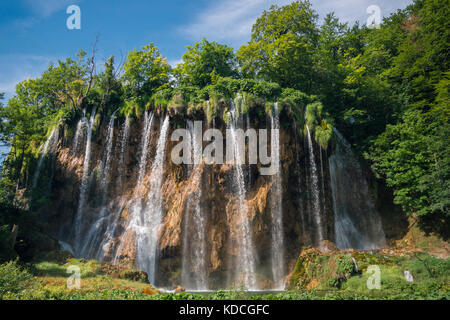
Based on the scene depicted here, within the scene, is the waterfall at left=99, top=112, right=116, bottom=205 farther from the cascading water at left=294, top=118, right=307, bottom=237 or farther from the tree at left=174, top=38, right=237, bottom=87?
the cascading water at left=294, top=118, right=307, bottom=237

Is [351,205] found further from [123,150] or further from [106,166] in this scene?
[106,166]

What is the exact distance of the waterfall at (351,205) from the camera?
75.4 feet

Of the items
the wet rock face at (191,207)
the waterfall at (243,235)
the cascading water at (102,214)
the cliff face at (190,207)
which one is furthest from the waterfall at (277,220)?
the cascading water at (102,214)

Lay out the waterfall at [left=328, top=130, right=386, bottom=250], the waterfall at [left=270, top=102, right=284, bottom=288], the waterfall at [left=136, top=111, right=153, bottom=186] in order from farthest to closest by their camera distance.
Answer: the waterfall at [left=328, top=130, right=386, bottom=250], the waterfall at [left=136, top=111, right=153, bottom=186], the waterfall at [left=270, top=102, right=284, bottom=288]

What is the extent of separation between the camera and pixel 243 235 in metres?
19.5

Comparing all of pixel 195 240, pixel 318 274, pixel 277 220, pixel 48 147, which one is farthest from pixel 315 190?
pixel 48 147

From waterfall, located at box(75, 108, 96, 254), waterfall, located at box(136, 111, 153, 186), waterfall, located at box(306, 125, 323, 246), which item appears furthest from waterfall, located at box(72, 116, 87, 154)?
waterfall, located at box(306, 125, 323, 246)

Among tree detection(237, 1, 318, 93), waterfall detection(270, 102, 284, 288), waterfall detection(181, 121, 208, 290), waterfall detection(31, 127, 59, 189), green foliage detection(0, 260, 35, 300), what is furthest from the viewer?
tree detection(237, 1, 318, 93)

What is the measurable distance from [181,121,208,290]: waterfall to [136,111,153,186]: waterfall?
4.07 meters

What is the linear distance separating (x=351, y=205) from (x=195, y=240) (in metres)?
13.5

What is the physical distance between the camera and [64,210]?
22.8m

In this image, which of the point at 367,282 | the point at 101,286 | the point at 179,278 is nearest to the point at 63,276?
the point at 101,286

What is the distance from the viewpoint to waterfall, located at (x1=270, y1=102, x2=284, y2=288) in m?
19.2

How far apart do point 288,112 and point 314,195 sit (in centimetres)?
639
